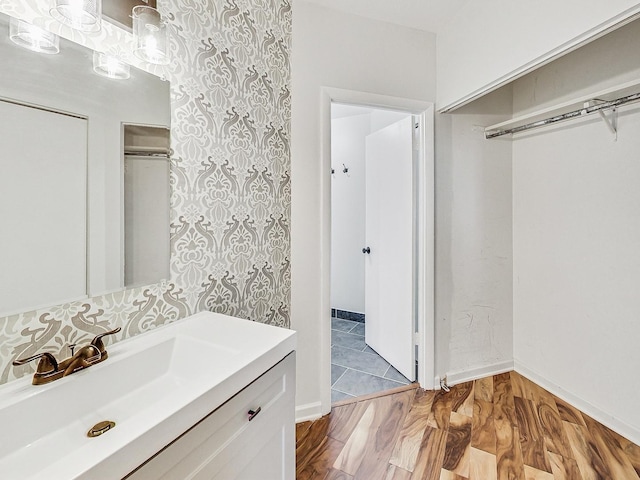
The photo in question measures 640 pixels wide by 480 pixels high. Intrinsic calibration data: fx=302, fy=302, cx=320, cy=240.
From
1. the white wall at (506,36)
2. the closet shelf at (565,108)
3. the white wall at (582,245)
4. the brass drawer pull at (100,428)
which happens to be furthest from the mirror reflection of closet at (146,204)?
the white wall at (582,245)

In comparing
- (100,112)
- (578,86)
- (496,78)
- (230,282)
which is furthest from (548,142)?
(100,112)

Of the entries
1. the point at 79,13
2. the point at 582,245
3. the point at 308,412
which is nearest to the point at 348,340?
the point at 308,412

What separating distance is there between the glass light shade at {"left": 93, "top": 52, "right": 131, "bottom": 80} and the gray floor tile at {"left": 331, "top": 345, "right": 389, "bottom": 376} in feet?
8.15

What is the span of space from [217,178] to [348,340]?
237 centimetres

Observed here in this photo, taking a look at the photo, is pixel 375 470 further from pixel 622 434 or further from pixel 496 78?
pixel 496 78

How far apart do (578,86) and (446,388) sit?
2.25 meters

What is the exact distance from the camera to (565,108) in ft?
6.78

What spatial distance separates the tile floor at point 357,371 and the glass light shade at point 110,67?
2164 mm

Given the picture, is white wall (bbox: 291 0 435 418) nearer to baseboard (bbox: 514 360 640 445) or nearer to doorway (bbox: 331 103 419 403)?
doorway (bbox: 331 103 419 403)

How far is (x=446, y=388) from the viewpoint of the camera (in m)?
2.22

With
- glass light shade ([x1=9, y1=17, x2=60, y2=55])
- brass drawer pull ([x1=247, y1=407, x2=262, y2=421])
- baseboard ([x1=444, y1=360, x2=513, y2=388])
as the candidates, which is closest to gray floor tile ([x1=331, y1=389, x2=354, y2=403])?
baseboard ([x1=444, y1=360, x2=513, y2=388])

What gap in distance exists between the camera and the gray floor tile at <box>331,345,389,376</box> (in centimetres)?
258

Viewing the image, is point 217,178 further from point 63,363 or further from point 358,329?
point 358,329

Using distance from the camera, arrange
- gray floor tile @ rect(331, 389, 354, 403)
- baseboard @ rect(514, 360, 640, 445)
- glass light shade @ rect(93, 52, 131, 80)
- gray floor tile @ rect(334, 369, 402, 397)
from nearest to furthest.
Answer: glass light shade @ rect(93, 52, 131, 80)
baseboard @ rect(514, 360, 640, 445)
gray floor tile @ rect(331, 389, 354, 403)
gray floor tile @ rect(334, 369, 402, 397)
